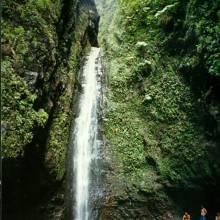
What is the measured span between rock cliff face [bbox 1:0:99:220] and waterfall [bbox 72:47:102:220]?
593 millimetres

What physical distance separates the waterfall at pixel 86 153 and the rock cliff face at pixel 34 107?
59 cm

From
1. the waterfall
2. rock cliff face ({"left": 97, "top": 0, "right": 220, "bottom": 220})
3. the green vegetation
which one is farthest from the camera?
the waterfall

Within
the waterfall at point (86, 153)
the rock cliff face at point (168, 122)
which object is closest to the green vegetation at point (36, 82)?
the waterfall at point (86, 153)

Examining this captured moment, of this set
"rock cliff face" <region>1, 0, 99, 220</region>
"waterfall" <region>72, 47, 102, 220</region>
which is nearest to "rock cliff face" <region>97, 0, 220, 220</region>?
"waterfall" <region>72, 47, 102, 220</region>

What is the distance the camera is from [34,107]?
30.5 ft

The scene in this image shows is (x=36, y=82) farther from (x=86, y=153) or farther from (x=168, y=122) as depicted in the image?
(x=168, y=122)

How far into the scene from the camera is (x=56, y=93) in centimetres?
1182

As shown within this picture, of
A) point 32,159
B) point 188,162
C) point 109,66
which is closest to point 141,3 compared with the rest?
point 109,66

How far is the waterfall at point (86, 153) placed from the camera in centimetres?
1232

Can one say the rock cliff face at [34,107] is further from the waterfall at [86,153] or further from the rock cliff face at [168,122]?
the rock cliff face at [168,122]

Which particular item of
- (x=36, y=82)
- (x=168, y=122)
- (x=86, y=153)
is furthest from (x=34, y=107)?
(x=168, y=122)

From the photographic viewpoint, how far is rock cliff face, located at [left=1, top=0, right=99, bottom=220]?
826 cm

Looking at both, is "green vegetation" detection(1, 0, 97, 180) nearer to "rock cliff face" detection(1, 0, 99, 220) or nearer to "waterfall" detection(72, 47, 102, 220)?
"rock cliff face" detection(1, 0, 99, 220)

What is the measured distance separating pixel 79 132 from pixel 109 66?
380cm
